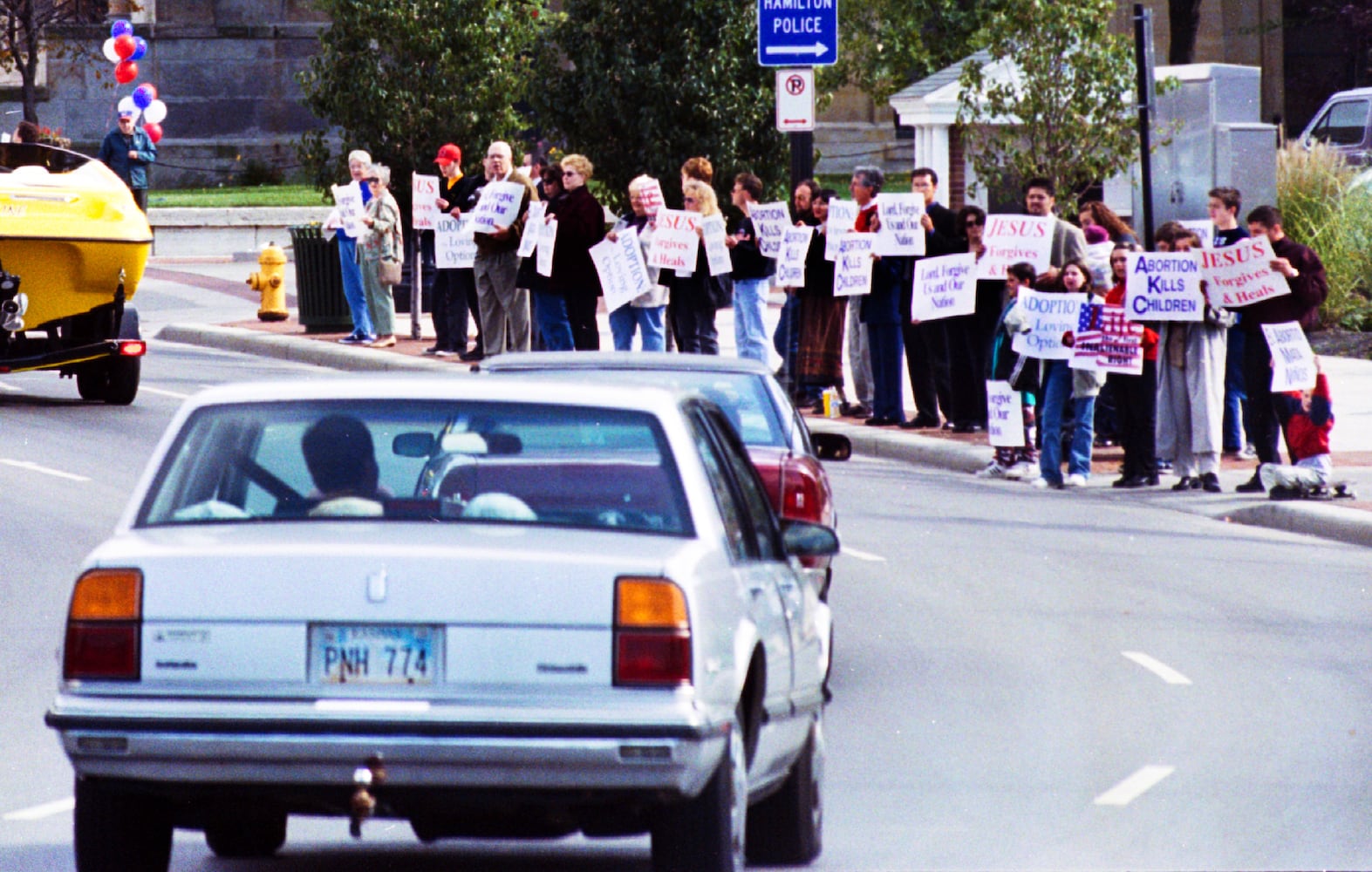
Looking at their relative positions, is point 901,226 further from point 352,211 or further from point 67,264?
point 352,211

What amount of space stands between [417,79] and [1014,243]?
12067mm

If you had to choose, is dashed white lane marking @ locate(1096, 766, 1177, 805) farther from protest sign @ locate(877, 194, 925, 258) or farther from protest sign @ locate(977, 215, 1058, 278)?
protest sign @ locate(877, 194, 925, 258)

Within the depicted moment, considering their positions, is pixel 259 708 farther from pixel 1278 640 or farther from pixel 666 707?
pixel 1278 640

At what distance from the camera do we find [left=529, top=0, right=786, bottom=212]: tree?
26.9 m

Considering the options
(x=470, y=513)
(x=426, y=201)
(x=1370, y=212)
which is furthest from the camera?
(x=1370, y=212)

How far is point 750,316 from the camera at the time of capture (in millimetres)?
20750

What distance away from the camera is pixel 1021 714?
948cm

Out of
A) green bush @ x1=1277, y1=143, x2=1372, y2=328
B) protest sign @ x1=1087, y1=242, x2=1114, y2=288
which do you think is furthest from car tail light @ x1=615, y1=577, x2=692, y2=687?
green bush @ x1=1277, y1=143, x2=1372, y2=328

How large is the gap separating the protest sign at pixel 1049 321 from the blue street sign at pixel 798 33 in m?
4.23

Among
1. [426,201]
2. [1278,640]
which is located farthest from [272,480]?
[426,201]

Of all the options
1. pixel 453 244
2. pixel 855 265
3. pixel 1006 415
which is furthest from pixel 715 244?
pixel 453 244

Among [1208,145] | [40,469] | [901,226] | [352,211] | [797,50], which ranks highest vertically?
[797,50]

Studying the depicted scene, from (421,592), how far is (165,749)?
0.67 metres

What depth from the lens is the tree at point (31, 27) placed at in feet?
145
